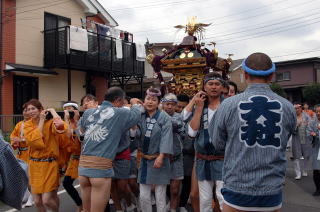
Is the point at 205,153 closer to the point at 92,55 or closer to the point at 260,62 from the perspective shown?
the point at 260,62

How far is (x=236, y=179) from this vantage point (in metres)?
2.54

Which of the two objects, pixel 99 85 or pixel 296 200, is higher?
pixel 99 85

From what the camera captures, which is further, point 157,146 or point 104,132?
point 157,146

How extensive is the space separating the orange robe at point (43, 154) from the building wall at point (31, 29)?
33.0 ft

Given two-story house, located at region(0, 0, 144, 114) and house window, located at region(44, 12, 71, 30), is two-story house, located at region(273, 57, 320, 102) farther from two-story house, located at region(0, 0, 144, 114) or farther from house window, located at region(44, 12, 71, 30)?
house window, located at region(44, 12, 71, 30)

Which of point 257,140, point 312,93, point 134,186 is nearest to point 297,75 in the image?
point 312,93

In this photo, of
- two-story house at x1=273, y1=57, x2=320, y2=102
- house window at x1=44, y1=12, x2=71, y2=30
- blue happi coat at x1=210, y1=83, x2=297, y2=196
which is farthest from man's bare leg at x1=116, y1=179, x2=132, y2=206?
two-story house at x1=273, y1=57, x2=320, y2=102

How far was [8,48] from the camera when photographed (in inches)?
523

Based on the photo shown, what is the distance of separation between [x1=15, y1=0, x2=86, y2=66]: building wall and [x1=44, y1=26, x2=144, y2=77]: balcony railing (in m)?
0.32

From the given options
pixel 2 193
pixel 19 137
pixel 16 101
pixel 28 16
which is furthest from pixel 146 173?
pixel 28 16

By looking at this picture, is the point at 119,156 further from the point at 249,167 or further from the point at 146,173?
the point at 249,167

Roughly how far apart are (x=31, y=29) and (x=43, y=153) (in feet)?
35.8

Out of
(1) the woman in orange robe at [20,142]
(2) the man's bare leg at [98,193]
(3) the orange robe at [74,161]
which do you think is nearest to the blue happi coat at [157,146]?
(2) the man's bare leg at [98,193]

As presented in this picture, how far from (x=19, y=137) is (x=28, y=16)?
404 inches
